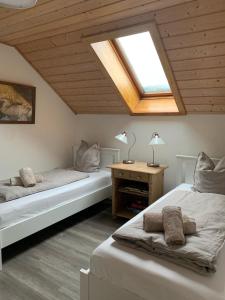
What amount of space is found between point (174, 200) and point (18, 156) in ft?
7.57

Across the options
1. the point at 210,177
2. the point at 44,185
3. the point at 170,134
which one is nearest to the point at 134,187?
the point at 170,134

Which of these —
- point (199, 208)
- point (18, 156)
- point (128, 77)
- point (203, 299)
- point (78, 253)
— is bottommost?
point (78, 253)

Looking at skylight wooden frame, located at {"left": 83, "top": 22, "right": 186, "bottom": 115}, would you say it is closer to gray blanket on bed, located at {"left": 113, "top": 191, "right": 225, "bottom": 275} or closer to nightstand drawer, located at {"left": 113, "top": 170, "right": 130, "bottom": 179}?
nightstand drawer, located at {"left": 113, "top": 170, "right": 130, "bottom": 179}

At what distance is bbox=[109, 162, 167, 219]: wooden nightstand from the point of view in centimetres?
298

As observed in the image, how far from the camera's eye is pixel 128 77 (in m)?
3.41

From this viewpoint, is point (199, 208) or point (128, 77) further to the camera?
point (128, 77)

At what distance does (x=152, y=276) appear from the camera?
135 cm

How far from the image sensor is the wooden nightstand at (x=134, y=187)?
9.78 ft

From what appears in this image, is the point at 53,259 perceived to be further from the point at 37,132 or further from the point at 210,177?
the point at 37,132

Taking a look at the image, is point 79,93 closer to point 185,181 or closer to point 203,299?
point 185,181

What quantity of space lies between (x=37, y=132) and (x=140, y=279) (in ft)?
9.43

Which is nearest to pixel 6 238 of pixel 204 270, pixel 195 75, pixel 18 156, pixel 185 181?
pixel 18 156

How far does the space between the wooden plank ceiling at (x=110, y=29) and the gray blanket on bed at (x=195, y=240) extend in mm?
1346

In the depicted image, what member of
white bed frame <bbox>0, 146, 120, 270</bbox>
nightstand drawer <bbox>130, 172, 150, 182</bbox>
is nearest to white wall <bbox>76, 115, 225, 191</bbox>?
white bed frame <bbox>0, 146, 120, 270</bbox>
